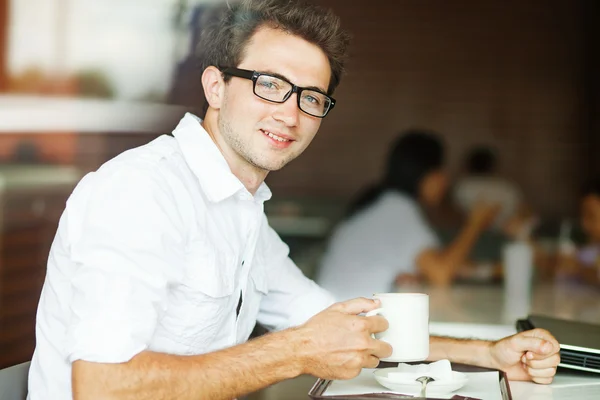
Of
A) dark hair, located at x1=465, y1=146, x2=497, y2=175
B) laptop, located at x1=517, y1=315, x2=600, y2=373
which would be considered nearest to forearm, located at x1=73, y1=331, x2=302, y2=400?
laptop, located at x1=517, y1=315, x2=600, y2=373

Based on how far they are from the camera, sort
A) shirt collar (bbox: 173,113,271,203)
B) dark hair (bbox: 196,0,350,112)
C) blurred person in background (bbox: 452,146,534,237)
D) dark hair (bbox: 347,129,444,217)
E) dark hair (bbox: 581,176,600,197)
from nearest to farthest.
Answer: shirt collar (bbox: 173,113,271,203)
dark hair (bbox: 196,0,350,112)
dark hair (bbox: 347,129,444,217)
dark hair (bbox: 581,176,600,197)
blurred person in background (bbox: 452,146,534,237)

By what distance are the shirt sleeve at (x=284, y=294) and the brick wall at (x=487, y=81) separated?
4878 mm

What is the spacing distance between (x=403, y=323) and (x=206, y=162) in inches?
14.9

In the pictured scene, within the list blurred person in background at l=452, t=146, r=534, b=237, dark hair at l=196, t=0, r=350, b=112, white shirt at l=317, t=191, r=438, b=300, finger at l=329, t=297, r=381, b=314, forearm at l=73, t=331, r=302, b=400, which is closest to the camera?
forearm at l=73, t=331, r=302, b=400

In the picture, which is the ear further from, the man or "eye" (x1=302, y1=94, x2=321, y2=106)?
"eye" (x1=302, y1=94, x2=321, y2=106)

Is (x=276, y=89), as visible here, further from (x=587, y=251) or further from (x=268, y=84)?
(x=587, y=251)

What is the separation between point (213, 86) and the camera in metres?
1.29

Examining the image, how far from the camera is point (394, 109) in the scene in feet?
20.6

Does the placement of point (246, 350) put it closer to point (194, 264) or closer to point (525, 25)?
point (194, 264)

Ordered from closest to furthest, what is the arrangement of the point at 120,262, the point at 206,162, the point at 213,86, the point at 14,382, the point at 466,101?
the point at 120,262, the point at 14,382, the point at 206,162, the point at 213,86, the point at 466,101

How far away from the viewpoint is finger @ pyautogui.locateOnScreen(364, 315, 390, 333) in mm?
996

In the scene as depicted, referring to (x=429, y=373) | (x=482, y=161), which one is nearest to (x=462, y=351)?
(x=429, y=373)

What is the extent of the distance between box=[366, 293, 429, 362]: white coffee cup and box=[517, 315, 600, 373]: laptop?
308 millimetres

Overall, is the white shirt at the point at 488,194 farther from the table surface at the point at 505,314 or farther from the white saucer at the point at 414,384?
the white saucer at the point at 414,384
